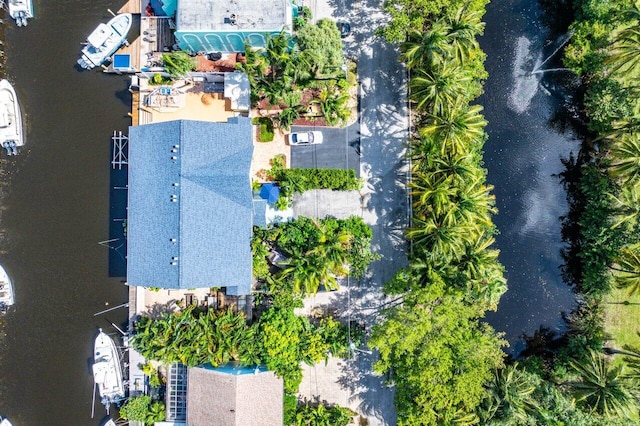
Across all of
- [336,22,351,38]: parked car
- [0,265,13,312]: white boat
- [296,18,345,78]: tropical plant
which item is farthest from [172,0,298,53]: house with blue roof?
[0,265,13,312]: white boat

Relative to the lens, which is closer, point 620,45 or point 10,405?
point 620,45

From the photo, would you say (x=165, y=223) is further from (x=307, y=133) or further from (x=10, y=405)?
(x=10, y=405)

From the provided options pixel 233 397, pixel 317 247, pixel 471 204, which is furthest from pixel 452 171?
pixel 233 397

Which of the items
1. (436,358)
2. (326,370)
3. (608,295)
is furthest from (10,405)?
(608,295)

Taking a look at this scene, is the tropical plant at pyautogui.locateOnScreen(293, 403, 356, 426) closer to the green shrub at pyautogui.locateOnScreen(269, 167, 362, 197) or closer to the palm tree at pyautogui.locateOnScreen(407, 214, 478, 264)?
the palm tree at pyautogui.locateOnScreen(407, 214, 478, 264)

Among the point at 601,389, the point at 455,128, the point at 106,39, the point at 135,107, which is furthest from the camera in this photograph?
the point at 135,107

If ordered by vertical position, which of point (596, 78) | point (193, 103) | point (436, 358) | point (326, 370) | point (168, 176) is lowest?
point (326, 370)

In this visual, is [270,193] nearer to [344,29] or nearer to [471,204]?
[344,29]
